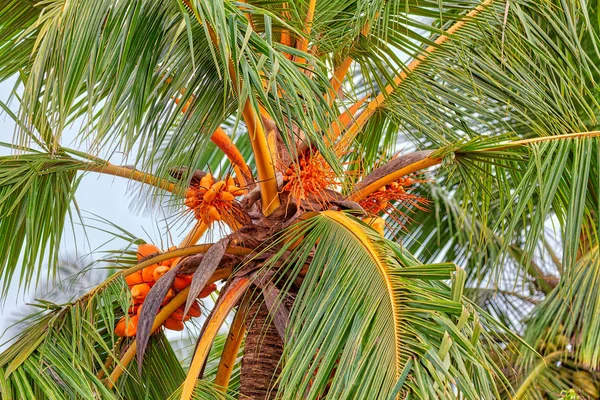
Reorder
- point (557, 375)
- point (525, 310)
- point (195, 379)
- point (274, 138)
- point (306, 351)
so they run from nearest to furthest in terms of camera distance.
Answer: point (306, 351) < point (195, 379) < point (274, 138) < point (557, 375) < point (525, 310)

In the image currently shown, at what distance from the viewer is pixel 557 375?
14.4 feet

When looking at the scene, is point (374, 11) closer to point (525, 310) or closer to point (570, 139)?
point (570, 139)

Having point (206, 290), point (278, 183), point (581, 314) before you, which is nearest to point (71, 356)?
point (206, 290)

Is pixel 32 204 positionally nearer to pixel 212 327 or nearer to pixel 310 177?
pixel 212 327

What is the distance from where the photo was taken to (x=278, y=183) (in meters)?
2.24

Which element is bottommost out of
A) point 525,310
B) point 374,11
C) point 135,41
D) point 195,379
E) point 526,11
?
point 195,379

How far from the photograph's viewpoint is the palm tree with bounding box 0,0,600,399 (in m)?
1.75

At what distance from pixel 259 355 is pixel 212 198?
435mm

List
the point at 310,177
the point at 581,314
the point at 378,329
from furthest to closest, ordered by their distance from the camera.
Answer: the point at 581,314, the point at 310,177, the point at 378,329

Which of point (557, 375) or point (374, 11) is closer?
point (374, 11)

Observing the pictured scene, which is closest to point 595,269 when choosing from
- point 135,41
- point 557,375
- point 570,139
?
point 557,375

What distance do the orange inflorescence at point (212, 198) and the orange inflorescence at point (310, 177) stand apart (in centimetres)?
14

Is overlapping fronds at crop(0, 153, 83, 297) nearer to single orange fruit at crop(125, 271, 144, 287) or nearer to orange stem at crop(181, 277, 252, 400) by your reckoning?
single orange fruit at crop(125, 271, 144, 287)

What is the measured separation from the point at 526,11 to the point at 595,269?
5.06 feet
